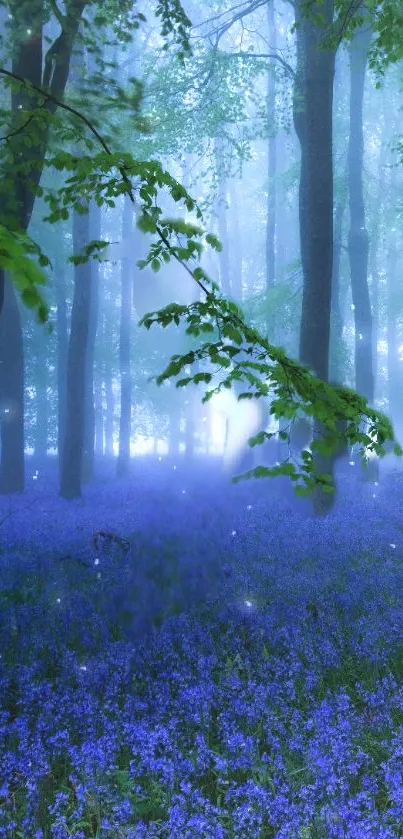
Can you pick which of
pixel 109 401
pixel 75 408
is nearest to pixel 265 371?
pixel 75 408

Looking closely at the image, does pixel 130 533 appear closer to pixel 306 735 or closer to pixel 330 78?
pixel 306 735

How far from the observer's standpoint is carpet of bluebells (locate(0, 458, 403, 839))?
3367 millimetres

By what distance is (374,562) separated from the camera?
7.95 m

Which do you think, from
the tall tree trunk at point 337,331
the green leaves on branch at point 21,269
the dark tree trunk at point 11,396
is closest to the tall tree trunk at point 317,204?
the tall tree trunk at point 337,331

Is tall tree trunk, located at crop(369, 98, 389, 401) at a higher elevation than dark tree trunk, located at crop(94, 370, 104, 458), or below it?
higher

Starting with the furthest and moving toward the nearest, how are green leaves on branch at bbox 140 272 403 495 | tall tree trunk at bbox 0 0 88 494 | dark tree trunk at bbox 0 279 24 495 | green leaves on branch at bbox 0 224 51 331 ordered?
dark tree trunk at bbox 0 279 24 495, tall tree trunk at bbox 0 0 88 494, green leaves on branch at bbox 140 272 403 495, green leaves on branch at bbox 0 224 51 331

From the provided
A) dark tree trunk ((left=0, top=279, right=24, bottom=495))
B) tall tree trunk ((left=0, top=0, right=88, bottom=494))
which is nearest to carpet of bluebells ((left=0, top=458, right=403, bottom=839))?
tall tree trunk ((left=0, top=0, right=88, bottom=494))

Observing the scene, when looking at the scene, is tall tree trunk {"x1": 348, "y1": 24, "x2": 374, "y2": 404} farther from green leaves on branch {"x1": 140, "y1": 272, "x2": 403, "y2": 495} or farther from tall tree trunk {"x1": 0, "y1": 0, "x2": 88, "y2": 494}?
green leaves on branch {"x1": 140, "y1": 272, "x2": 403, "y2": 495}

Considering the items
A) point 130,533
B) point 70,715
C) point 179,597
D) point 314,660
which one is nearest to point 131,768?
point 70,715

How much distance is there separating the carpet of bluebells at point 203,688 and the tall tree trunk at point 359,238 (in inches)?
466

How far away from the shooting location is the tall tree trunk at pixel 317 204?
11.1m

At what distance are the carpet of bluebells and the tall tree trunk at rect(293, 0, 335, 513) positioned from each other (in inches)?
140

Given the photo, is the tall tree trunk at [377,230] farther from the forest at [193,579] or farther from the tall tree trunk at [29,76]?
the tall tree trunk at [29,76]

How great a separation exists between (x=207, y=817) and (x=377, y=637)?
2311mm
